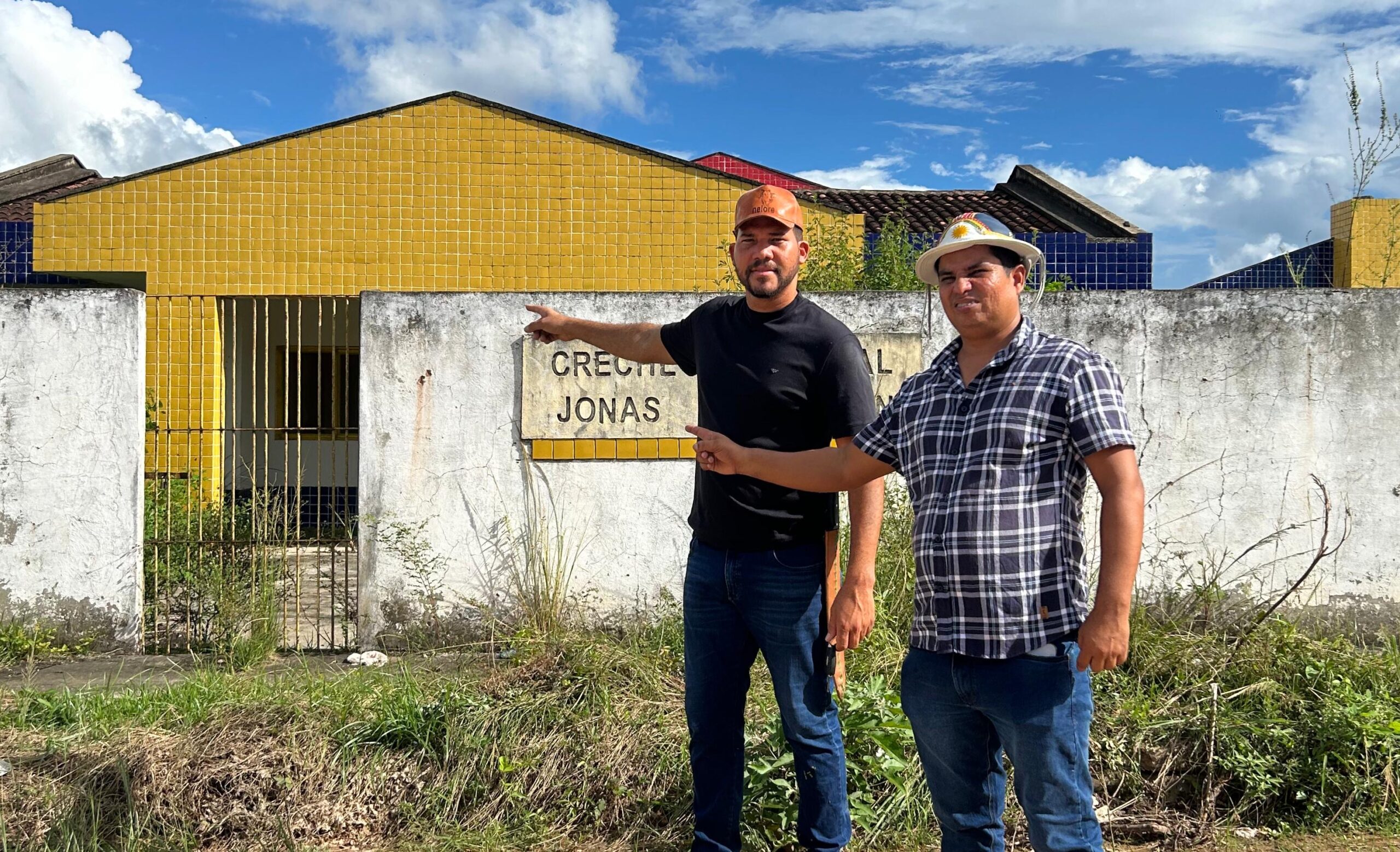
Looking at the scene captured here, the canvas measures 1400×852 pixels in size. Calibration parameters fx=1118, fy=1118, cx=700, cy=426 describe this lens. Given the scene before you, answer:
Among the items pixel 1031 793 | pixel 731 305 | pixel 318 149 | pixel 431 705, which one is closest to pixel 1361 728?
pixel 1031 793

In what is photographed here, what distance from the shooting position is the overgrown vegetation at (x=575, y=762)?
3.69 meters

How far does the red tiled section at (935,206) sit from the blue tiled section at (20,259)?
912 cm

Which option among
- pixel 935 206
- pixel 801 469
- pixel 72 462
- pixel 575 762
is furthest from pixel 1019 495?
pixel 935 206

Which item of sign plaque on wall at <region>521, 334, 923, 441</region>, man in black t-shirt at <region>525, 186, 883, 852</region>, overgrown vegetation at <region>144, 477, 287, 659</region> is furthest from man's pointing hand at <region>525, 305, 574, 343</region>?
overgrown vegetation at <region>144, 477, 287, 659</region>

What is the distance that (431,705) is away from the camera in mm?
4145

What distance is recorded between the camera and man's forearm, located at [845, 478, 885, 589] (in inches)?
115

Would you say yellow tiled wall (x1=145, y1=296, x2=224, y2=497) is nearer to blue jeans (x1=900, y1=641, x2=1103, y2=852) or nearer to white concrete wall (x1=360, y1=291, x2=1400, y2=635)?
white concrete wall (x1=360, y1=291, x2=1400, y2=635)

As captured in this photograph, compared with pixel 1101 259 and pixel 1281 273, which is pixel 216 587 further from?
pixel 1281 273

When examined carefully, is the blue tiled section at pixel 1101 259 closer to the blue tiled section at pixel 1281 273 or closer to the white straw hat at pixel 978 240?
the blue tiled section at pixel 1281 273

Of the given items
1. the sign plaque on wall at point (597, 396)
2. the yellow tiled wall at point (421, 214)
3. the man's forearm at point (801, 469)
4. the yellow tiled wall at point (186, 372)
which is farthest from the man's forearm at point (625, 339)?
the yellow tiled wall at point (186, 372)

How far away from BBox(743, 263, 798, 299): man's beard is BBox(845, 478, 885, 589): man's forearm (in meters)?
0.59

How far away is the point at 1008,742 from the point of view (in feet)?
7.64

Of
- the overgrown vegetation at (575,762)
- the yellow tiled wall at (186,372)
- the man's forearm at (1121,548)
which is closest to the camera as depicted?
the man's forearm at (1121,548)

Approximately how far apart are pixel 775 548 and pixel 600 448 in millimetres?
2999
